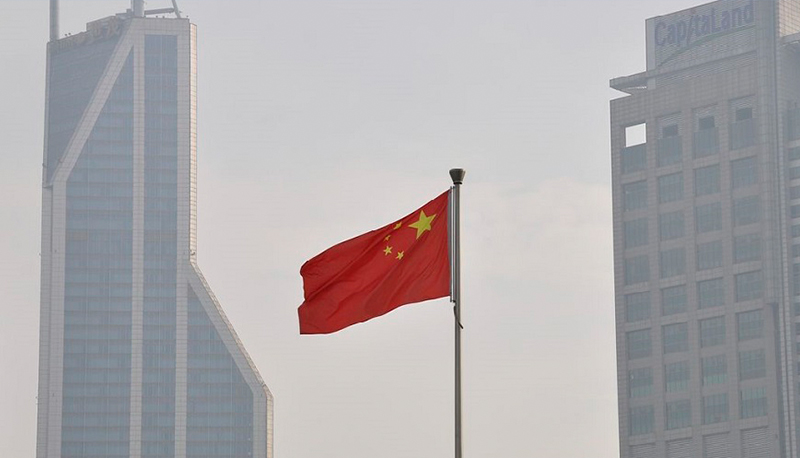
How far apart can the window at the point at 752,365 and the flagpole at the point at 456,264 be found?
544 ft

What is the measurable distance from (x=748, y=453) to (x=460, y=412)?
166m

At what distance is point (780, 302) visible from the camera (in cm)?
19988

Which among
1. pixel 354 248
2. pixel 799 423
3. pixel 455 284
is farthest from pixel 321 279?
pixel 799 423

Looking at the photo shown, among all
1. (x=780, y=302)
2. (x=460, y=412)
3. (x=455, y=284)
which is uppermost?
(x=780, y=302)

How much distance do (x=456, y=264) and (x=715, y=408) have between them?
6607 inches

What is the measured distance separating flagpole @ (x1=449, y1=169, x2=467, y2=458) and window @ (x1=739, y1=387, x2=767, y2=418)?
165 m

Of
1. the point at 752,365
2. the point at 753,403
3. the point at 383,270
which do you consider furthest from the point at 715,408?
the point at 383,270

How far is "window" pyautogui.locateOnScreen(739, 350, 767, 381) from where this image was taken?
19700cm

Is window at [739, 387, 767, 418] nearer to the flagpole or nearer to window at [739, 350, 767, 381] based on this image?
window at [739, 350, 767, 381]

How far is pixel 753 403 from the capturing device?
196 meters

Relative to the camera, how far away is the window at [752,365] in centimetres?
19700

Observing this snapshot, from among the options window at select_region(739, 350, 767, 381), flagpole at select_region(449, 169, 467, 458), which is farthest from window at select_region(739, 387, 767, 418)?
flagpole at select_region(449, 169, 467, 458)

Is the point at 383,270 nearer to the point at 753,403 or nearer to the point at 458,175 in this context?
the point at 458,175

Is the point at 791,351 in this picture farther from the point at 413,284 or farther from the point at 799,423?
the point at 413,284
